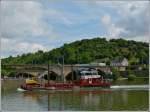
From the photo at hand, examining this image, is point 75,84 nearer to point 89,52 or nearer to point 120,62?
point 89,52

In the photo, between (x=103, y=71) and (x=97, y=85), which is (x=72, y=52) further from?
(x=97, y=85)

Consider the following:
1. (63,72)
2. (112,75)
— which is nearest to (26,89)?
(63,72)

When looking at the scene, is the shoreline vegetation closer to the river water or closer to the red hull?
the red hull

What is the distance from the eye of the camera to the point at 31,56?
1728cm

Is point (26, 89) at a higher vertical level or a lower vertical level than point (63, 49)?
lower

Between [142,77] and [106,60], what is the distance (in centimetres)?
216

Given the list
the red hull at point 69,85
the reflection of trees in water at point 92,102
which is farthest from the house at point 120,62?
the reflection of trees in water at point 92,102

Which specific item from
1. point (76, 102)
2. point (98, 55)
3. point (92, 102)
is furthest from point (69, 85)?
point (98, 55)

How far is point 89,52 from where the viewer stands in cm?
1919

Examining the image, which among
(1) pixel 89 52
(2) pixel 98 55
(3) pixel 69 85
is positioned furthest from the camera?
(2) pixel 98 55

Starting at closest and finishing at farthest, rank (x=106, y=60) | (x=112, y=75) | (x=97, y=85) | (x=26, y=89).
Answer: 1. (x=26, y=89)
2. (x=97, y=85)
3. (x=112, y=75)
4. (x=106, y=60)

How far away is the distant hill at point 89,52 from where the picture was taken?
16.5m

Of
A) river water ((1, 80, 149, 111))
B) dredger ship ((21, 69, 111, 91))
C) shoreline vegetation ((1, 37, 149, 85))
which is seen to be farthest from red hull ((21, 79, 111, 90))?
shoreline vegetation ((1, 37, 149, 85))

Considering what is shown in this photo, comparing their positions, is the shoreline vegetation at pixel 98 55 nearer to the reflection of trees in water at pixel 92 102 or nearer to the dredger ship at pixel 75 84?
the dredger ship at pixel 75 84
